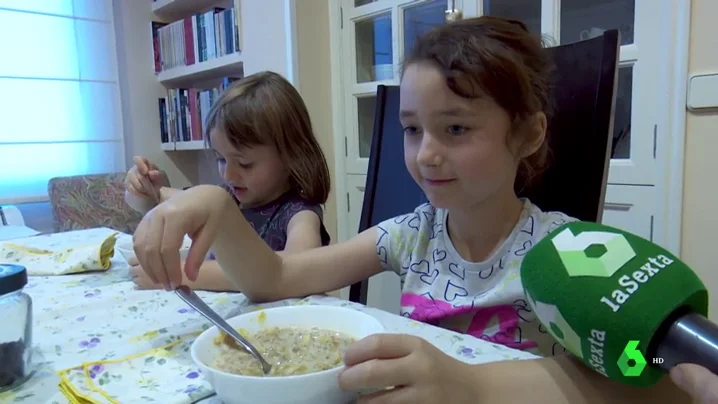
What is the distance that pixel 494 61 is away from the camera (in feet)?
2.19

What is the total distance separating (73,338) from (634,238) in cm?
59

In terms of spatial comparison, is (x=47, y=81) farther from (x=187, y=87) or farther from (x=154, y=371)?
(x=154, y=371)

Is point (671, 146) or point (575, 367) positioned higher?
point (671, 146)

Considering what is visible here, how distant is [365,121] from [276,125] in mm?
1088

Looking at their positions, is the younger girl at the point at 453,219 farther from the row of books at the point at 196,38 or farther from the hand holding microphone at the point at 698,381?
the row of books at the point at 196,38

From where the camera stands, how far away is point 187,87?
10.3 feet

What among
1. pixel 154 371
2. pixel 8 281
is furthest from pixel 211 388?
pixel 8 281

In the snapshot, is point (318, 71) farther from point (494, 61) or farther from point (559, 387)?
point (559, 387)

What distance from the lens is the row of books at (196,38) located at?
98.7 inches

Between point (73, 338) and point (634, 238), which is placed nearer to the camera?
point (634, 238)

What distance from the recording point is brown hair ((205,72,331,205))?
1.10m

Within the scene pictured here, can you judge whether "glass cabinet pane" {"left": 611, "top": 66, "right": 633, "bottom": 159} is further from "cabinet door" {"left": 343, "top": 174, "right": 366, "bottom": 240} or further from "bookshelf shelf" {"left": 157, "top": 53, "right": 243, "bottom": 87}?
"bookshelf shelf" {"left": 157, "top": 53, "right": 243, "bottom": 87}

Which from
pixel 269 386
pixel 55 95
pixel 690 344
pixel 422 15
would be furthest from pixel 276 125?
pixel 55 95

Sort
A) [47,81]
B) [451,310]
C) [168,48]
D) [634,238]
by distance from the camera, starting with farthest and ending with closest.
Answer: [168,48] < [47,81] < [451,310] < [634,238]
